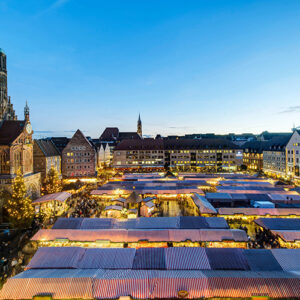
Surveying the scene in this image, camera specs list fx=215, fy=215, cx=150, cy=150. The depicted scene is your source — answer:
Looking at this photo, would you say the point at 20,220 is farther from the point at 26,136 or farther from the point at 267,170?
the point at 267,170

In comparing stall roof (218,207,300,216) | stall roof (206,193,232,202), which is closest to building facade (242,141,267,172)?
stall roof (206,193,232,202)

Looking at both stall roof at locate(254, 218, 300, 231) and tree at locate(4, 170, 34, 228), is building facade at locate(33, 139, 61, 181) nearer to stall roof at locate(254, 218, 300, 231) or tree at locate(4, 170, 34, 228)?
tree at locate(4, 170, 34, 228)

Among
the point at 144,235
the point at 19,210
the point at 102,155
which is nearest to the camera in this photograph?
the point at 144,235

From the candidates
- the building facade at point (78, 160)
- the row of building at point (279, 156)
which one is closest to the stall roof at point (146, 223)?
the building facade at point (78, 160)

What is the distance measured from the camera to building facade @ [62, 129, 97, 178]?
178ft

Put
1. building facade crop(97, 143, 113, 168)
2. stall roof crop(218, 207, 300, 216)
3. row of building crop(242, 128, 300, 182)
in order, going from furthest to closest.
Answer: building facade crop(97, 143, 113, 168), row of building crop(242, 128, 300, 182), stall roof crop(218, 207, 300, 216)

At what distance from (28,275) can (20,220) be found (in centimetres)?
1198

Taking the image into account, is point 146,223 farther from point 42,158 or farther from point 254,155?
point 254,155

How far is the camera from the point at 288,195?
30031mm

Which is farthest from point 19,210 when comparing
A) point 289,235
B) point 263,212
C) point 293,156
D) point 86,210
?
point 293,156

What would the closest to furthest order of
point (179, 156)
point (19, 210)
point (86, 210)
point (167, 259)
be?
point (167, 259) → point (19, 210) → point (86, 210) → point (179, 156)

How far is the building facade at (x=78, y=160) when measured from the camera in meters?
54.3

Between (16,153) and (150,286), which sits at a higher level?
(16,153)

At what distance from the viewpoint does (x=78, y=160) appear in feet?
179
